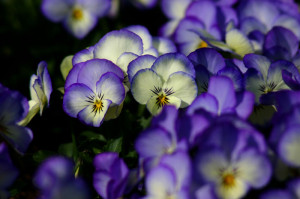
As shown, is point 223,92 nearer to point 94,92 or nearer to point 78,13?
point 94,92

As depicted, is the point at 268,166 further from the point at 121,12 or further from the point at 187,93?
the point at 121,12

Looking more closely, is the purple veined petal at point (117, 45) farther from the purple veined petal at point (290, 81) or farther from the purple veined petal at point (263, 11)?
the purple veined petal at point (263, 11)

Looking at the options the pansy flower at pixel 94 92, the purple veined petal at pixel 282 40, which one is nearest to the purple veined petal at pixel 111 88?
the pansy flower at pixel 94 92

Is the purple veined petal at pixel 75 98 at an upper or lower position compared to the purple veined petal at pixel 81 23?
upper

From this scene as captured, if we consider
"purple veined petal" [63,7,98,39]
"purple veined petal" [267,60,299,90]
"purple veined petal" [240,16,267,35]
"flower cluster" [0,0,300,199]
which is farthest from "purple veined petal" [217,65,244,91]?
"purple veined petal" [63,7,98,39]

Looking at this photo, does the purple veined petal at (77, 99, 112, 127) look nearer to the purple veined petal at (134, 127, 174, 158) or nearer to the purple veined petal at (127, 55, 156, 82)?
the purple veined petal at (127, 55, 156, 82)

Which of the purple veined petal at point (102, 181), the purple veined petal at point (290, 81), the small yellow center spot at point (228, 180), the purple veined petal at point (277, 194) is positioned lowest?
the purple veined petal at point (102, 181)
